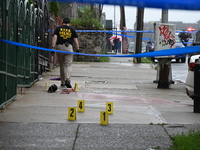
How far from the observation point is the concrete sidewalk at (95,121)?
20.5 ft

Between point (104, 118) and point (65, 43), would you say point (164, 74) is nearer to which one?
point (65, 43)

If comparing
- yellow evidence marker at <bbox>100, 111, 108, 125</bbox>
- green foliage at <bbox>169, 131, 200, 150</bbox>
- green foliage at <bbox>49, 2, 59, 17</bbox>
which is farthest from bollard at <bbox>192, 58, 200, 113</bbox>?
green foliage at <bbox>49, 2, 59, 17</bbox>

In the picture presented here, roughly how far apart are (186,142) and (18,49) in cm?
541

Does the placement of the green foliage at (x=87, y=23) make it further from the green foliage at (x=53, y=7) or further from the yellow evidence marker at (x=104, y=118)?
the yellow evidence marker at (x=104, y=118)

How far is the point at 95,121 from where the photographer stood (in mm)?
7801

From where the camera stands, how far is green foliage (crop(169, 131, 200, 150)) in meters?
5.78

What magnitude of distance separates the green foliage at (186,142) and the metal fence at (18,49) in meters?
3.41

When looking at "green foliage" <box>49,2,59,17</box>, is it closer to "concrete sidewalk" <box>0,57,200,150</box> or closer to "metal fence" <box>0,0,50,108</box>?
"metal fence" <box>0,0,50,108</box>

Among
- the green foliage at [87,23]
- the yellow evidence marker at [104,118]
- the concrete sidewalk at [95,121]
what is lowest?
the concrete sidewalk at [95,121]

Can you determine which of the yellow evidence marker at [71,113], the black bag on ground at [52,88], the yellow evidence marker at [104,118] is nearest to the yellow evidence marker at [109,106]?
the yellow evidence marker at [71,113]

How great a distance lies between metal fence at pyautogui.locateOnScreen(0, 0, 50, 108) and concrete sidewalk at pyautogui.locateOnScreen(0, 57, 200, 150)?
371 mm

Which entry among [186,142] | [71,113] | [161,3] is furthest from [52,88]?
[161,3]

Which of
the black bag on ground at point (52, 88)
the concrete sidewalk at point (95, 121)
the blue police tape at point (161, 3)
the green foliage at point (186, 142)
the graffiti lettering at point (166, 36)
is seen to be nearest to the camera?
the blue police tape at point (161, 3)

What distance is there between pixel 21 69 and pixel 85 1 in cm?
806
